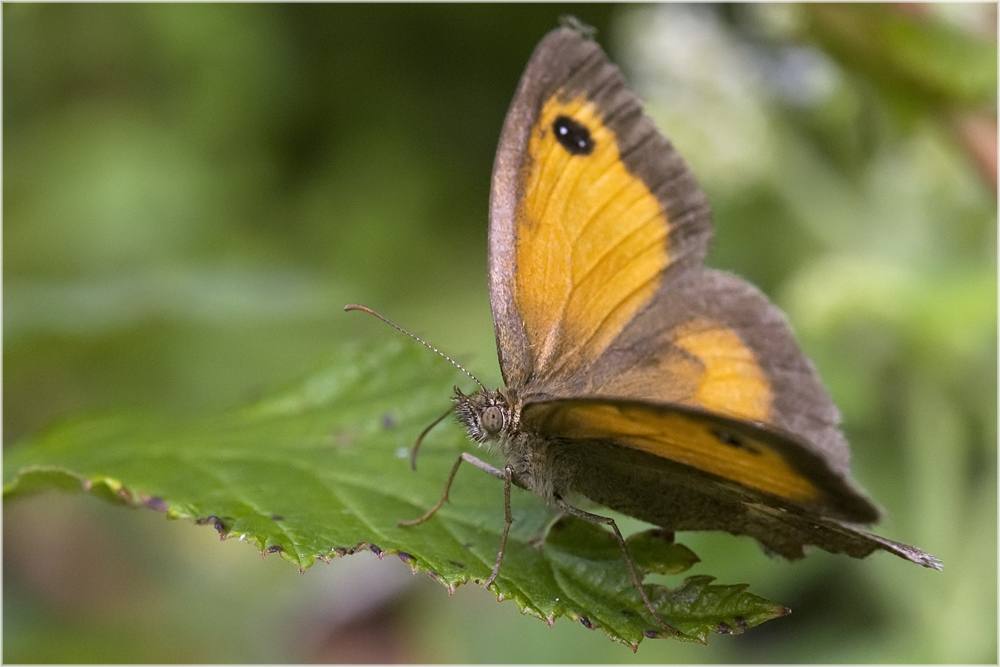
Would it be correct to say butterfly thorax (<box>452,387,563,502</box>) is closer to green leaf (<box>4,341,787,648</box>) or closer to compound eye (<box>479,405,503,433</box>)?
compound eye (<box>479,405,503,433</box>)

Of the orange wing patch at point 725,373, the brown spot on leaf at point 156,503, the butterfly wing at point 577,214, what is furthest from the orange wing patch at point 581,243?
the brown spot on leaf at point 156,503

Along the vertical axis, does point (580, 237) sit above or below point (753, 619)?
above

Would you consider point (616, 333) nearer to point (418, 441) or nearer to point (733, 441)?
point (418, 441)

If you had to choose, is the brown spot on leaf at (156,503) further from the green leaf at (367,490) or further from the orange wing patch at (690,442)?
the orange wing patch at (690,442)

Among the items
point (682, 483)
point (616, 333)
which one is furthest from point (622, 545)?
point (616, 333)

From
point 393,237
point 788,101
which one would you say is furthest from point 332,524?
point 393,237

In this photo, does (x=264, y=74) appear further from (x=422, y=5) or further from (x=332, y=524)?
(x=332, y=524)

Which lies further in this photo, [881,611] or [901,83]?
[881,611]
